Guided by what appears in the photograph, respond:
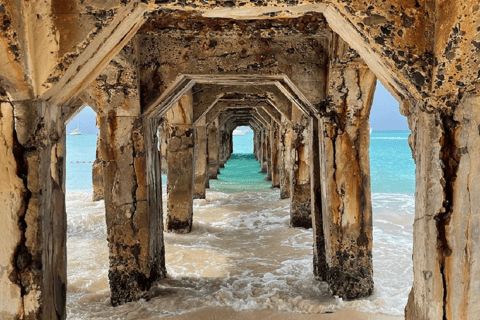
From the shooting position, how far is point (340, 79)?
4762 millimetres

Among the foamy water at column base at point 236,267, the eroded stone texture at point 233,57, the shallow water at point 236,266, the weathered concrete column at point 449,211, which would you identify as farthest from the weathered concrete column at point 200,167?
the weathered concrete column at point 449,211

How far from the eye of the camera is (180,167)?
8.81 m

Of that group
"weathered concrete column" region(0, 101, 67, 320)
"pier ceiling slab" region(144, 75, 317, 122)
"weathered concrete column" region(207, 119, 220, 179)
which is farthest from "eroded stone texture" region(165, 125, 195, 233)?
"weathered concrete column" region(207, 119, 220, 179)

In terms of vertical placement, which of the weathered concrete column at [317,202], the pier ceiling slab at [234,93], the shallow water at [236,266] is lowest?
the shallow water at [236,266]

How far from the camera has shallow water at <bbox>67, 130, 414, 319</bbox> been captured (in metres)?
4.91

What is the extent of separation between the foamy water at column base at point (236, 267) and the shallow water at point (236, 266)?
0.04 feet

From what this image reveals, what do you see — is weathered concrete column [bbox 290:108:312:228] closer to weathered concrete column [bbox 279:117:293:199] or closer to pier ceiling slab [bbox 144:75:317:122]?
pier ceiling slab [bbox 144:75:317:122]

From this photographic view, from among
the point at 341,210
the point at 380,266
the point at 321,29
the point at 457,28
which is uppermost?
the point at 321,29

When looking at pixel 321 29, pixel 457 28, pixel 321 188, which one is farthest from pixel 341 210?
pixel 457 28

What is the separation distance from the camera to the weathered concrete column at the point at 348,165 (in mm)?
4746

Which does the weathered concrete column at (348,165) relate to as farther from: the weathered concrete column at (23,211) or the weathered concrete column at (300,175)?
the weathered concrete column at (300,175)

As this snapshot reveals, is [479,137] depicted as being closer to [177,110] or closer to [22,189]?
Result: [22,189]

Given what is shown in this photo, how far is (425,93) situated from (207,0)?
A: 4.87 ft

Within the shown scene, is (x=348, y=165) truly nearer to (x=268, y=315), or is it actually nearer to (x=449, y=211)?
(x=268, y=315)
